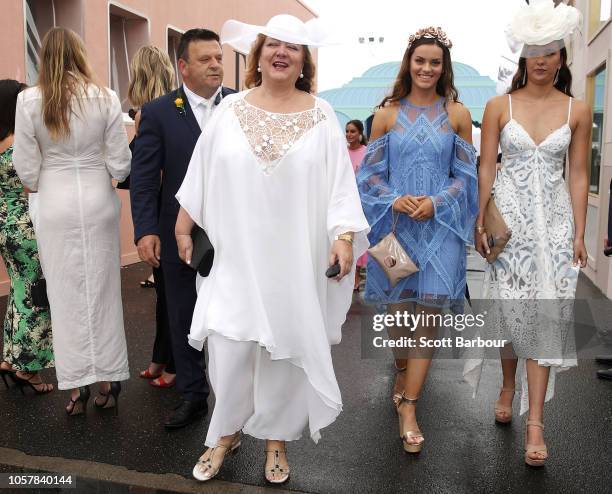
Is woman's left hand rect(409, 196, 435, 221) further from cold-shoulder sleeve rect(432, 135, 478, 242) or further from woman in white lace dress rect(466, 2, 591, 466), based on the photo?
woman in white lace dress rect(466, 2, 591, 466)

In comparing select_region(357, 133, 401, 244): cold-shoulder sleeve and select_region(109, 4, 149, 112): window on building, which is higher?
select_region(109, 4, 149, 112): window on building

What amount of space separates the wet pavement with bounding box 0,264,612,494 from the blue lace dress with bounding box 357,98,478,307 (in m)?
0.79

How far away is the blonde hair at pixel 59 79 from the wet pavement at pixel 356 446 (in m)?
1.68

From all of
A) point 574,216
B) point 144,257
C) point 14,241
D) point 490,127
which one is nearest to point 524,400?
point 574,216

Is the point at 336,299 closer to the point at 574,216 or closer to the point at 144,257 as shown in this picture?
the point at 144,257

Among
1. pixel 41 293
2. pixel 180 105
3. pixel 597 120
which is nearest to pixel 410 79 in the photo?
pixel 180 105

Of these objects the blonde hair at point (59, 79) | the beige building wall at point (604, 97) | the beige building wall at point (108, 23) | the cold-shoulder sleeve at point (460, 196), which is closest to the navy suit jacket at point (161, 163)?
the blonde hair at point (59, 79)

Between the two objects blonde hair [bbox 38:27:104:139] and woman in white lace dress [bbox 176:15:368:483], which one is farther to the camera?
blonde hair [bbox 38:27:104:139]

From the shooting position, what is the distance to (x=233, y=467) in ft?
11.1

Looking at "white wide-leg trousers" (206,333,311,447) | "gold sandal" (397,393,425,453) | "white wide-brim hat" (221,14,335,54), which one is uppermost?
"white wide-brim hat" (221,14,335,54)

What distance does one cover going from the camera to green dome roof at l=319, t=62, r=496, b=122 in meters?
18.7

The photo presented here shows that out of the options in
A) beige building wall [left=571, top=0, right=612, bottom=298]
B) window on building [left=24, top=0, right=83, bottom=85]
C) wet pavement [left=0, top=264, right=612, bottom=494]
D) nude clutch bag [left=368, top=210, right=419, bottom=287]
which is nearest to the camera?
wet pavement [left=0, top=264, right=612, bottom=494]

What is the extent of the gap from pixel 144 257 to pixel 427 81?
179 centimetres

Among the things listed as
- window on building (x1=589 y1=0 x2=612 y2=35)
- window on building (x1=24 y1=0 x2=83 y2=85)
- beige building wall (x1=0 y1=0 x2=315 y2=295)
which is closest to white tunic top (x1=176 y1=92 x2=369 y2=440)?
beige building wall (x1=0 y1=0 x2=315 y2=295)
